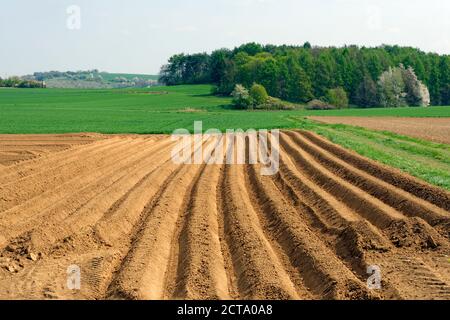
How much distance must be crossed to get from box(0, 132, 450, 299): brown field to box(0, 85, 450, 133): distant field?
84.1ft

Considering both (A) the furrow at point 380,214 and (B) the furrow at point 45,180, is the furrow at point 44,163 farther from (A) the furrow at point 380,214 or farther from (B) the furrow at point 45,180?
(A) the furrow at point 380,214

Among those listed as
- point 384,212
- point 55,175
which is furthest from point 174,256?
point 55,175

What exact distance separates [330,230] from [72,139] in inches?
1005

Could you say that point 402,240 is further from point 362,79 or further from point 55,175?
point 362,79

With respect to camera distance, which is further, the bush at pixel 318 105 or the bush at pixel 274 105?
the bush at pixel 318 105

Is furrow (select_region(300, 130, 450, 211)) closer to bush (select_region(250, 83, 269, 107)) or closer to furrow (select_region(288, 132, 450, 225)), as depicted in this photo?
furrow (select_region(288, 132, 450, 225))

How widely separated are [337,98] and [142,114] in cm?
3407

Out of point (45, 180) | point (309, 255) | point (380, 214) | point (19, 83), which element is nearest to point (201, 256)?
point (309, 255)

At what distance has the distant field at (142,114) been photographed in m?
45.9

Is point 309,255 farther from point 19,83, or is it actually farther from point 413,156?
point 19,83

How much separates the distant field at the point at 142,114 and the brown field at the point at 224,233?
84.1 feet

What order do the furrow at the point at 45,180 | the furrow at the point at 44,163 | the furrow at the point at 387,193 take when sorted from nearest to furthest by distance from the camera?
the furrow at the point at 387,193 → the furrow at the point at 45,180 → the furrow at the point at 44,163

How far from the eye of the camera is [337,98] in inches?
3408

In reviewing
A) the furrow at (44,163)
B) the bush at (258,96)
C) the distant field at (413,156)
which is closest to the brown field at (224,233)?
the furrow at (44,163)
